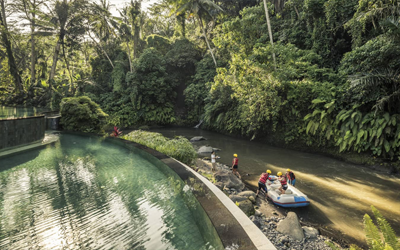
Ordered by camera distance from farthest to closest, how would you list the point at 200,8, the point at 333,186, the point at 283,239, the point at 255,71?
the point at 200,8
the point at 255,71
the point at 333,186
the point at 283,239

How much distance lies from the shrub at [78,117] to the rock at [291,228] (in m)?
13.4

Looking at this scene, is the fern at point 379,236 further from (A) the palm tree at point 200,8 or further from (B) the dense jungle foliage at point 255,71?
(A) the palm tree at point 200,8

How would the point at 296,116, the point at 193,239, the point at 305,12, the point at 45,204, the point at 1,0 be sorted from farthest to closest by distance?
the point at 1,0 → the point at 305,12 → the point at 296,116 → the point at 45,204 → the point at 193,239

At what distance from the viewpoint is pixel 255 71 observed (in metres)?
13.6

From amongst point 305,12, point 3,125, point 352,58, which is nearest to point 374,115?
point 352,58

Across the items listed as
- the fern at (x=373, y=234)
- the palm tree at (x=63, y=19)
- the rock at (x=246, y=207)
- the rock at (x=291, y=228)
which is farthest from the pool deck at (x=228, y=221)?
the palm tree at (x=63, y=19)

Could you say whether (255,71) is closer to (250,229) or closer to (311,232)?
(311,232)

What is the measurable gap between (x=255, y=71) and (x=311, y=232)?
34.6 ft

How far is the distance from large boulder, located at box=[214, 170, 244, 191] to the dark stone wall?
9.17 metres

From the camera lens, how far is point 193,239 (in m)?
3.49

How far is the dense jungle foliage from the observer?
9.35m

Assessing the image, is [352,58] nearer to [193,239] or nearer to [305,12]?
[305,12]

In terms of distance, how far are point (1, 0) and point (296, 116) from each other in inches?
1236

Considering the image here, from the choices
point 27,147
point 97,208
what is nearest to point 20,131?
point 27,147
